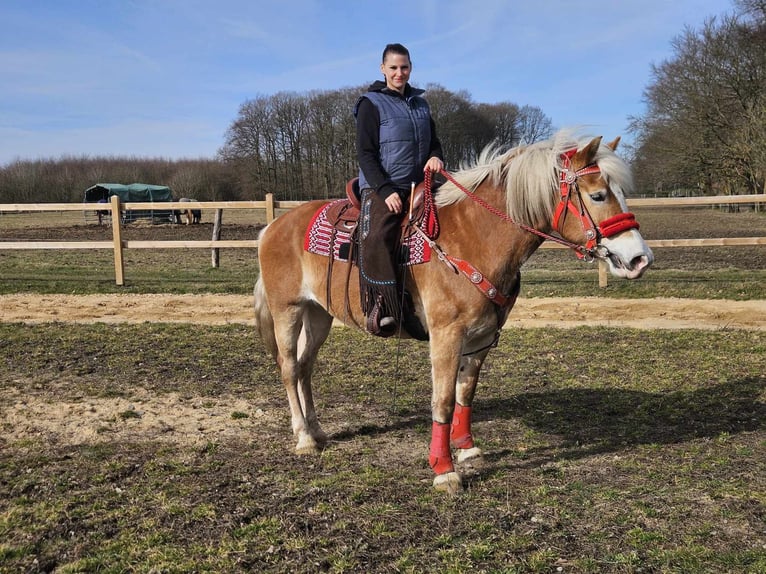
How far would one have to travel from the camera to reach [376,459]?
471 cm

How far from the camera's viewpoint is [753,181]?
3525 centimetres

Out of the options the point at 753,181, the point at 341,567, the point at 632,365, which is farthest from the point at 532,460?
the point at 753,181

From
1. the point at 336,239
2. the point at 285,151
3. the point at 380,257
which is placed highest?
the point at 285,151

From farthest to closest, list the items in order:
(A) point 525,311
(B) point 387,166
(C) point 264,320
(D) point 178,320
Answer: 1. (A) point 525,311
2. (D) point 178,320
3. (C) point 264,320
4. (B) point 387,166

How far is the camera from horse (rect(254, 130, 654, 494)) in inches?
148

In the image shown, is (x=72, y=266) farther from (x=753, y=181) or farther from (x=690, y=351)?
(x=753, y=181)

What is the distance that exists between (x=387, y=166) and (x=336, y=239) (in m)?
0.70

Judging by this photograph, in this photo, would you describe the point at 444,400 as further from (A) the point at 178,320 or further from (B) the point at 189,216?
(B) the point at 189,216

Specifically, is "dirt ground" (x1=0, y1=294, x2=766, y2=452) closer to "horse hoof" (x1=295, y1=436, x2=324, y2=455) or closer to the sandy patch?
the sandy patch

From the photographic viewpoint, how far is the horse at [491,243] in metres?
3.77

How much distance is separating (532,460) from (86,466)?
3264 millimetres

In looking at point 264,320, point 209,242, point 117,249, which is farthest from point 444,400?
point 117,249

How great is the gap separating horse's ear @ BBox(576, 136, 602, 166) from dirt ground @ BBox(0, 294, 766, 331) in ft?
20.0

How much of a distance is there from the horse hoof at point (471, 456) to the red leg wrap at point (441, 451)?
0.47 meters
